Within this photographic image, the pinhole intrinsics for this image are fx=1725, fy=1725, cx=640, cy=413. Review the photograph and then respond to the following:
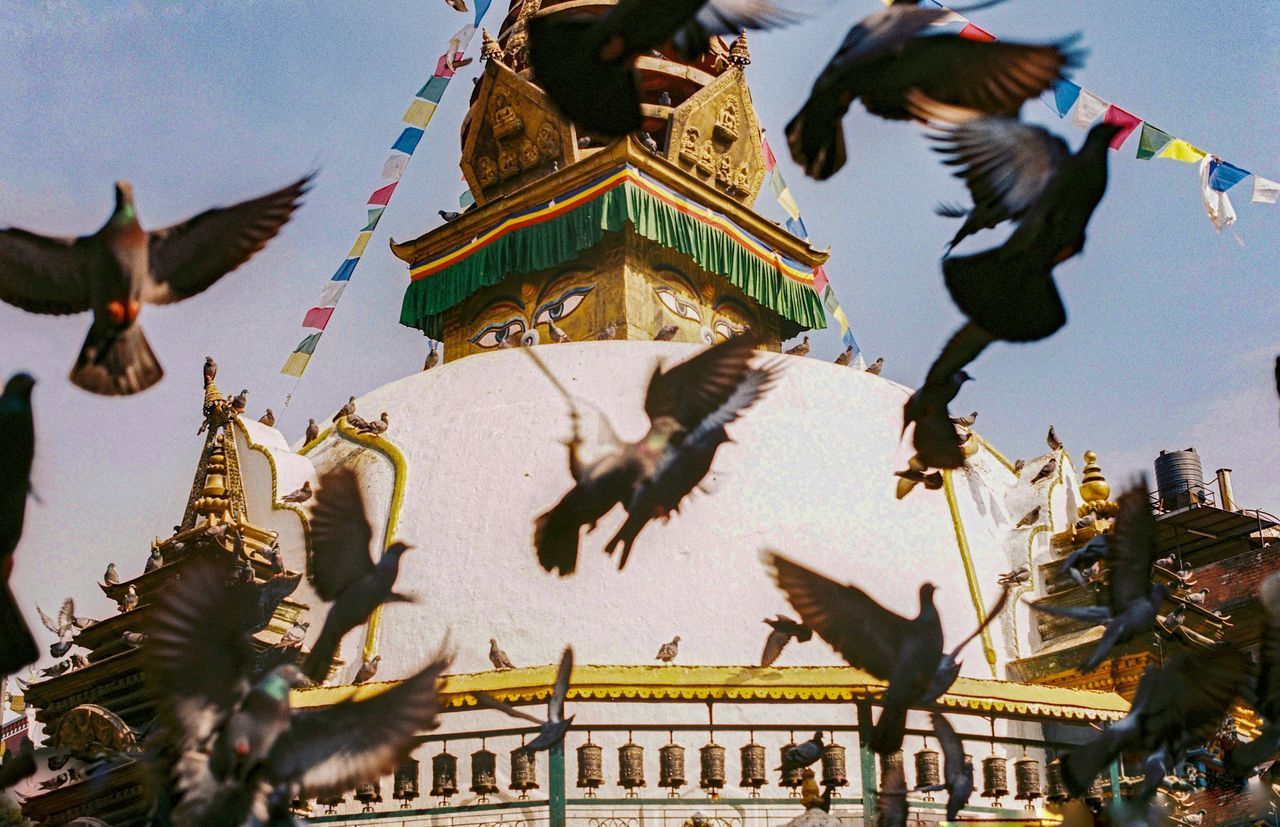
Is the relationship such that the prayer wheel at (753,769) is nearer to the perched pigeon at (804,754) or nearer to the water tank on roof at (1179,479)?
the perched pigeon at (804,754)

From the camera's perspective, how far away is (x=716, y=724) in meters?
11.0

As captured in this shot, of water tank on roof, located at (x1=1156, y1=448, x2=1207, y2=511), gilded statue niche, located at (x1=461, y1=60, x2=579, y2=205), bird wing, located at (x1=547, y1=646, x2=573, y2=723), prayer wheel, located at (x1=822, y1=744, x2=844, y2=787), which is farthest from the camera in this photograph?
water tank on roof, located at (x1=1156, y1=448, x2=1207, y2=511)

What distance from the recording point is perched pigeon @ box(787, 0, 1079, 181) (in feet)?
20.2

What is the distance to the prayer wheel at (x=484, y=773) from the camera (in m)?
10.7

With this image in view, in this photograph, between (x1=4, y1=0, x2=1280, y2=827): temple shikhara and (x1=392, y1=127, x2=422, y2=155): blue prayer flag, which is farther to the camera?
(x1=392, y1=127, x2=422, y2=155): blue prayer flag

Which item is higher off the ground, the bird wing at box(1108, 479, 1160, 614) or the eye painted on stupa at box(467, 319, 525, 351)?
the eye painted on stupa at box(467, 319, 525, 351)

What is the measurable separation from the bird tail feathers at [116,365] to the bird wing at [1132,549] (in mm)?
4158

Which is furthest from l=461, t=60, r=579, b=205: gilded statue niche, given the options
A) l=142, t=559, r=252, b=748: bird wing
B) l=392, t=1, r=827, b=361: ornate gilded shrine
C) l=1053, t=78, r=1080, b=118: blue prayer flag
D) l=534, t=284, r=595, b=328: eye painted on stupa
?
l=142, t=559, r=252, b=748: bird wing

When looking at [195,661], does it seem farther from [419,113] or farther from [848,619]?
[419,113]

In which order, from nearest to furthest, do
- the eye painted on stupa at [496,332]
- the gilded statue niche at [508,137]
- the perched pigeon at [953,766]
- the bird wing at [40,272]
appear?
1. the bird wing at [40,272]
2. the perched pigeon at [953,766]
3. the eye painted on stupa at [496,332]
4. the gilded statue niche at [508,137]

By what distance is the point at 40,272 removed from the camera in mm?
6598

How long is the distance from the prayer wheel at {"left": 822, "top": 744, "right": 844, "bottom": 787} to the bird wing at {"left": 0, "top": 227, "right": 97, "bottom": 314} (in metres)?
5.56

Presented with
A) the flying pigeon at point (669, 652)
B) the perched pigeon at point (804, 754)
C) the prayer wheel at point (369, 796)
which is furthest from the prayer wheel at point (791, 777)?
the prayer wheel at point (369, 796)

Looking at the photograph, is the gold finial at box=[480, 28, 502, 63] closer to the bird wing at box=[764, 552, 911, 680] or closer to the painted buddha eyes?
the painted buddha eyes
